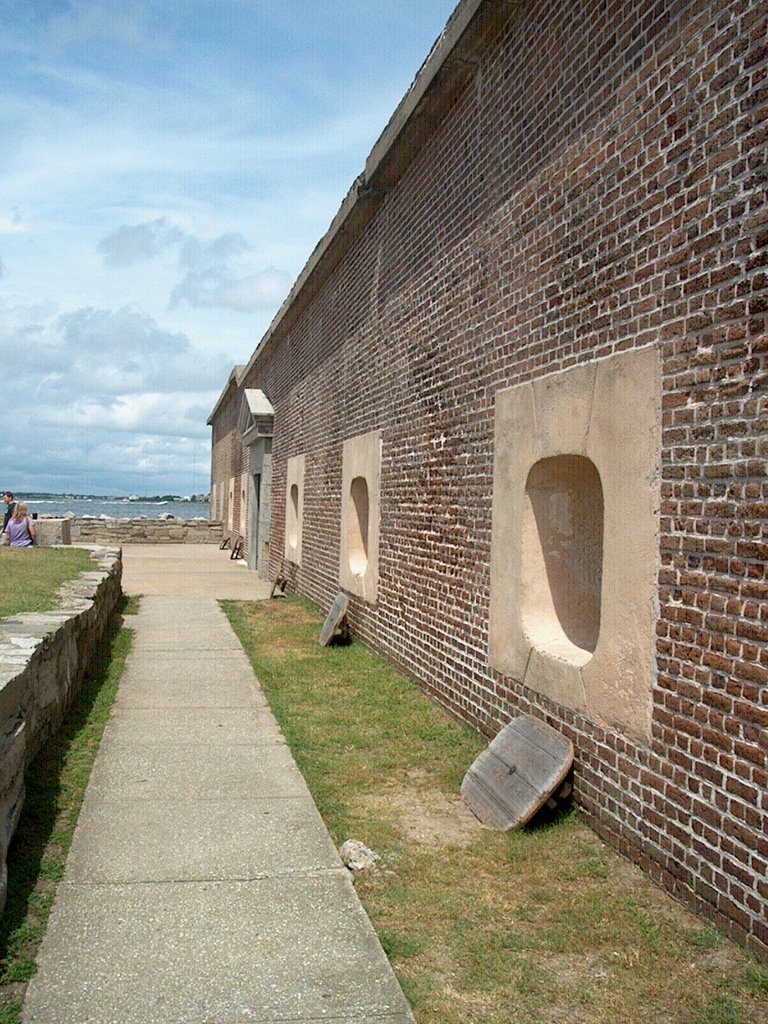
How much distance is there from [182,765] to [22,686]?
55.1 inches

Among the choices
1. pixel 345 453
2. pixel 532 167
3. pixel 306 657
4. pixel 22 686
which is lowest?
pixel 306 657

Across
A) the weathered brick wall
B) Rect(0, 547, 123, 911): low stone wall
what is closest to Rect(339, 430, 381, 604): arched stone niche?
Rect(0, 547, 123, 911): low stone wall

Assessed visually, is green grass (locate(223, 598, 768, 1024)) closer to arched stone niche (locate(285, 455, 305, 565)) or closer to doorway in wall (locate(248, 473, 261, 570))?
arched stone niche (locate(285, 455, 305, 565))

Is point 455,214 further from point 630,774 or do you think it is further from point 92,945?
point 92,945

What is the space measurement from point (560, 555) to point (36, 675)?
2950mm

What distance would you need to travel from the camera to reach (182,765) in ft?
17.9

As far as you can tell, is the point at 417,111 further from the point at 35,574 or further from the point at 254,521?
the point at 254,521

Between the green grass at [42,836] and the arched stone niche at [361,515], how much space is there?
3124 millimetres

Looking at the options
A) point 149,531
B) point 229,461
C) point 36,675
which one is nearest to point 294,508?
point 36,675

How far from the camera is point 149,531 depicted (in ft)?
102

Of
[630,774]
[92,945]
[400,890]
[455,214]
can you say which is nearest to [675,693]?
[630,774]

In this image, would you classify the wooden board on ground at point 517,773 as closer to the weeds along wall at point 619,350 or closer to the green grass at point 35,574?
the weeds along wall at point 619,350

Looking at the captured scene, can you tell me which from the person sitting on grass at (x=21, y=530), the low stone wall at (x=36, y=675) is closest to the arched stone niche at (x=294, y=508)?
the person sitting on grass at (x=21, y=530)

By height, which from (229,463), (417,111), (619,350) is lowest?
(619,350)
